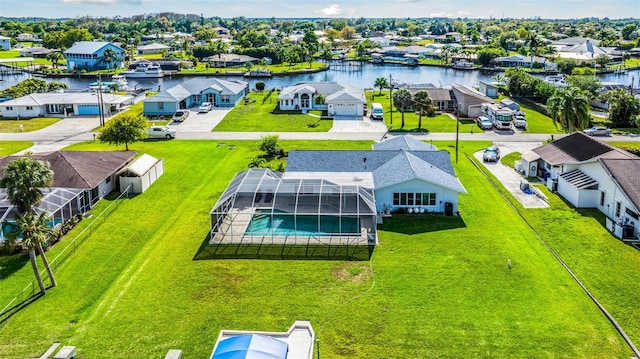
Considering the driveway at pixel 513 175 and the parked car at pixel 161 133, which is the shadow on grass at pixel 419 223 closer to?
the driveway at pixel 513 175

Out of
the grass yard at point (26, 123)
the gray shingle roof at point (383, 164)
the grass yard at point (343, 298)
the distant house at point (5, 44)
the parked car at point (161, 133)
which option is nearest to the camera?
the grass yard at point (343, 298)

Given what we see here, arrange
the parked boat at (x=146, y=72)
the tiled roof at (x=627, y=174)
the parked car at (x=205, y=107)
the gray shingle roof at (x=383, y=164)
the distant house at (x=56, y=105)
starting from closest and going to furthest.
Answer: the tiled roof at (x=627, y=174) → the gray shingle roof at (x=383, y=164) → the distant house at (x=56, y=105) → the parked car at (x=205, y=107) → the parked boat at (x=146, y=72)

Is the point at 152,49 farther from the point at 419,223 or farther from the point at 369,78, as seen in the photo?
the point at 419,223

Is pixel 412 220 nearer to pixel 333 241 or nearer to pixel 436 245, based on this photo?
pixel 436 245

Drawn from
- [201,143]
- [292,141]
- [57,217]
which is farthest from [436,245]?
[201,143]

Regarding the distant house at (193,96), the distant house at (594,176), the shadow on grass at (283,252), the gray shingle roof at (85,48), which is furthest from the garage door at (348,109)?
the gray shingle roof at (85,48)

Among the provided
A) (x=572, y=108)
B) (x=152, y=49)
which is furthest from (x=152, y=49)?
(x=572, y=108)
